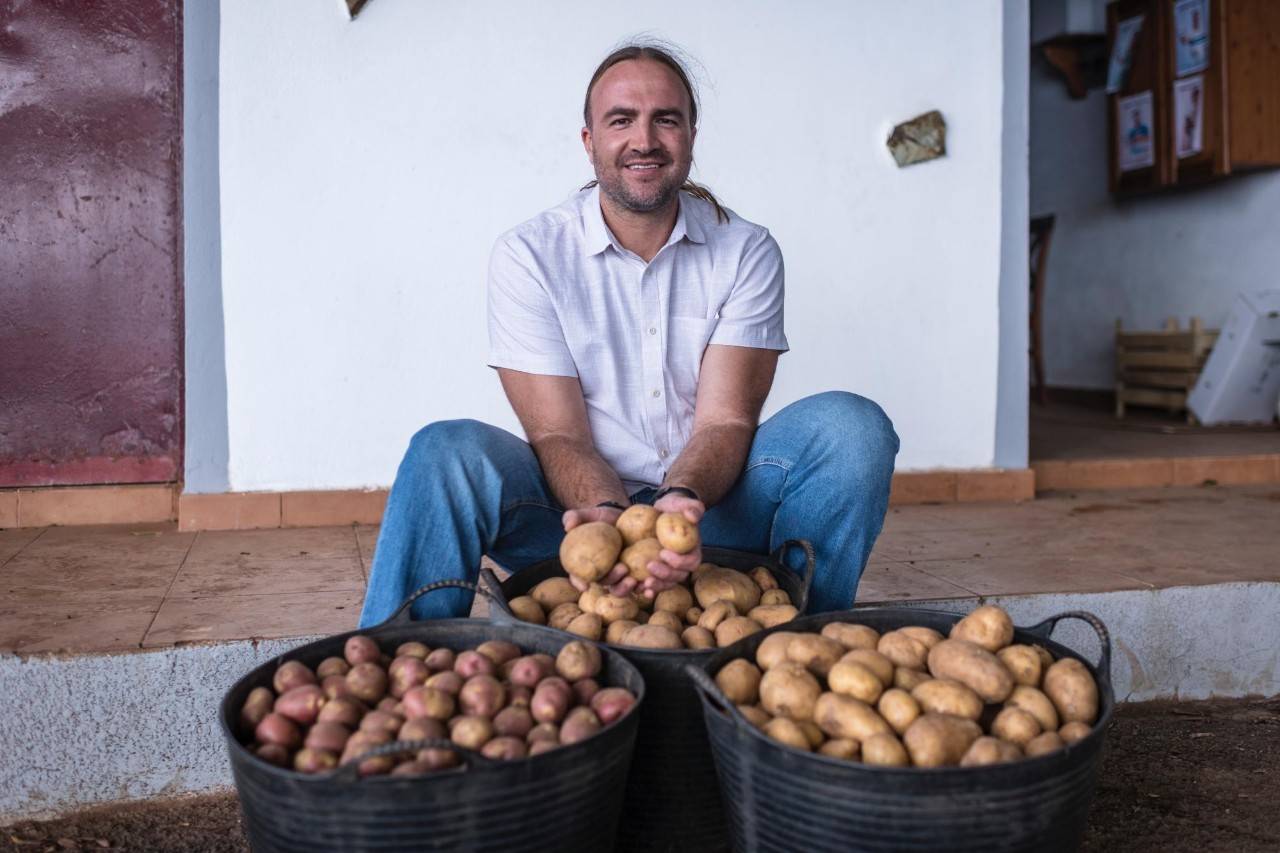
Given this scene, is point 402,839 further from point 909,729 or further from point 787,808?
point 909,729

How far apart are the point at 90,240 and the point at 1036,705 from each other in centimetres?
363

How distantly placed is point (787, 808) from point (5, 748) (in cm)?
179

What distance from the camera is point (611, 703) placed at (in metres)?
1.58

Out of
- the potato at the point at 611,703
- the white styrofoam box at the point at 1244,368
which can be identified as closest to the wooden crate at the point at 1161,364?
the white styrofoam box at the point at 1244,368

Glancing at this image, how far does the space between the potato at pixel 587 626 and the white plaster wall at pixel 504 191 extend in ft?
7.21

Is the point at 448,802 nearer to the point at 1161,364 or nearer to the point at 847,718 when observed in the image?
the point at 847,718

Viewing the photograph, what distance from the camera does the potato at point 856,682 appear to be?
159 centimetres

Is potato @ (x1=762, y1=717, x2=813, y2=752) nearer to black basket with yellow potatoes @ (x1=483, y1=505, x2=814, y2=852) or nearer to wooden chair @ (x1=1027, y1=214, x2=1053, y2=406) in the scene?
black basket with yellow potatoes @ (x1=483, y1=505, x2=814, y2=852)

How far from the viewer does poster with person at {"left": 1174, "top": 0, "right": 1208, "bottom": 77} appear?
6.56 meters

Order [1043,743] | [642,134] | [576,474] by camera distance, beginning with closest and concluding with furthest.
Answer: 1. [1043,743]
2. [576,474]
3. [642,134]

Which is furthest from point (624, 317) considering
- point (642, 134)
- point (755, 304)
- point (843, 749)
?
point (843, 749)

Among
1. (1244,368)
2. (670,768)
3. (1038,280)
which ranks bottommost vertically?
(670,768)

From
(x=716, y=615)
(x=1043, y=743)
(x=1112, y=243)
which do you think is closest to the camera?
(x=1043, y=743)

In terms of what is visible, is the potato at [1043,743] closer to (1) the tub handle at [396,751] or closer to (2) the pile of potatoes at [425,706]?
(2) the pile of potatoes at [425,706]
